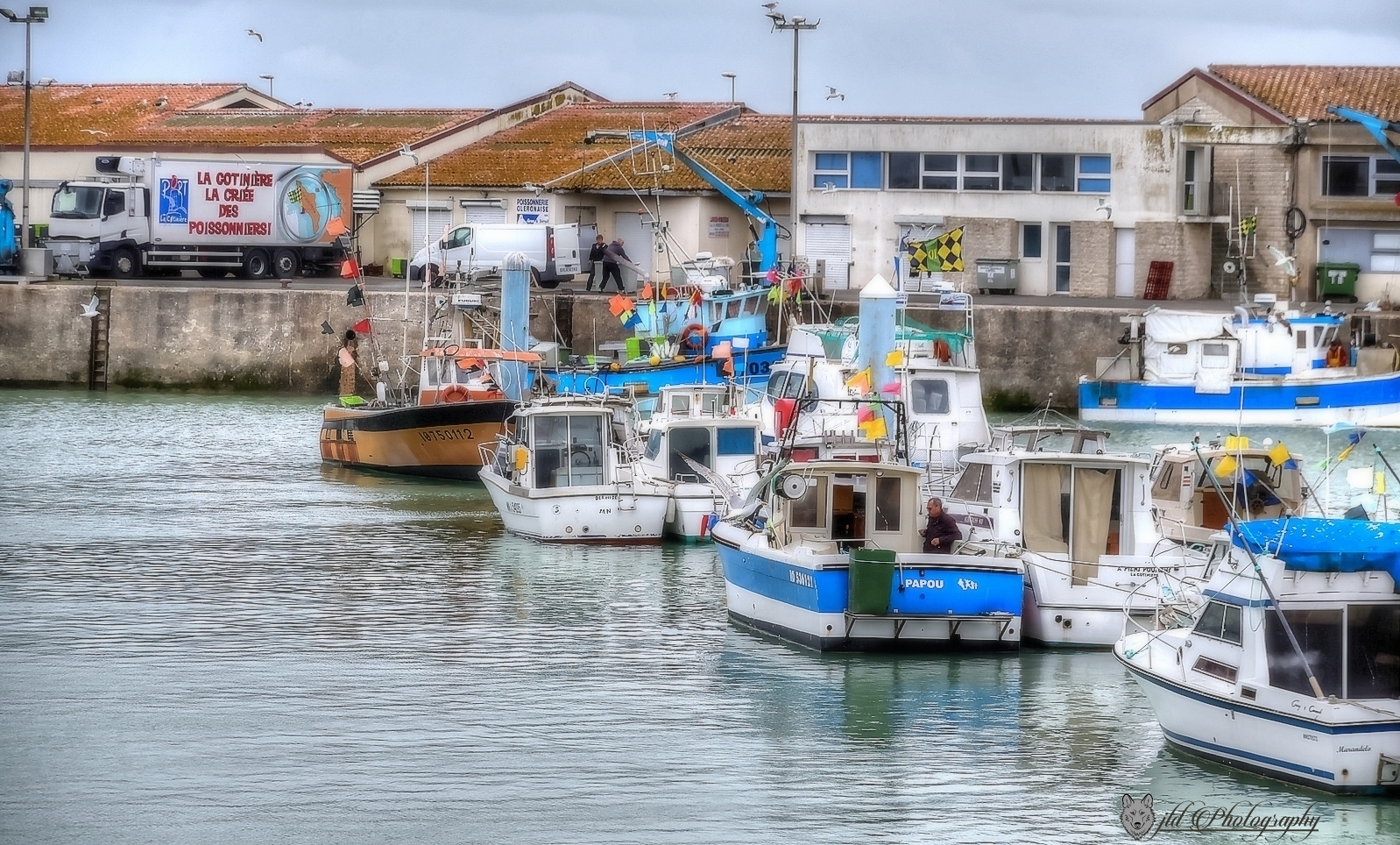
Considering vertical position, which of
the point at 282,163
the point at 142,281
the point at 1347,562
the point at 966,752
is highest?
the point at 282,163

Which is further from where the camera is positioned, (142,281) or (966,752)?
(142,281)

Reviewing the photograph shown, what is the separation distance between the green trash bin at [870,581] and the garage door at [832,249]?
94.0 feet

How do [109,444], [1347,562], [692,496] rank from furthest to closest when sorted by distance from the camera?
[109,444], [692,496], [1347,562]

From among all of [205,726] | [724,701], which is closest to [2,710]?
[205,726]

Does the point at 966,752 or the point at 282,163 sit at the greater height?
the point at 282,163

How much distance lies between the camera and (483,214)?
5147 centimetres

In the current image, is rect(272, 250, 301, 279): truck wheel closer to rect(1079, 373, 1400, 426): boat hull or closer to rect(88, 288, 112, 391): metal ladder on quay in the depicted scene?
rect(88, 288, 112, 391): metal ladder on quay

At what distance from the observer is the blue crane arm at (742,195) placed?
42.2 metres

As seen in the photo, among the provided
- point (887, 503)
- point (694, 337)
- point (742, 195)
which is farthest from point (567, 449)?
point (742, 195)

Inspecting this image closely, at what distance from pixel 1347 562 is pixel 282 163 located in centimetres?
4022

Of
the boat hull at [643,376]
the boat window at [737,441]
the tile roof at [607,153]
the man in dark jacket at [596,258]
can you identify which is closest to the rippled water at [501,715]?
the boat window at [737,441]

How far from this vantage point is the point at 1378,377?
37.8 metres

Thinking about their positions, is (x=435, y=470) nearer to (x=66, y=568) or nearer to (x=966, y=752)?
(x=66, y=568)

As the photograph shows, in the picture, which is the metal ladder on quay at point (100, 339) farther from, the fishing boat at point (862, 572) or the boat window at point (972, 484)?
the boat window at point (972, 484)
